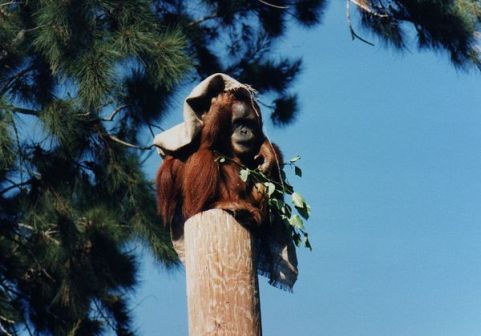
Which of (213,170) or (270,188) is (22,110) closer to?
(213,170)

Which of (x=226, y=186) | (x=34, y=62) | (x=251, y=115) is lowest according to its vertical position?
(x=226, y=186)

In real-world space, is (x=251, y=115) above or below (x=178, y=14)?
below

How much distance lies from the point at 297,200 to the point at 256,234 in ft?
0.72

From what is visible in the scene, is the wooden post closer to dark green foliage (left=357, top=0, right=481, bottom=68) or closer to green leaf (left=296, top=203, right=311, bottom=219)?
green leaf (left=296, top=203, right=311, bottom=219)

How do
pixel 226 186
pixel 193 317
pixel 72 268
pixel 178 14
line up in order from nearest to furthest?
pixel 193 317 < pixel 226 186 < pixel 72 268 < pixel 178 14

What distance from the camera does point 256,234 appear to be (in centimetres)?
280

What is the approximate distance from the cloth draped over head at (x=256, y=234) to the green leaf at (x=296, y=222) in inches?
1.9

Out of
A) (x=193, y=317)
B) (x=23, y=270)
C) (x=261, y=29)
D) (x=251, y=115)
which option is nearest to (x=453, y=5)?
(x=261, y=29)

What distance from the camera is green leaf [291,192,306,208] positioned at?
294 centimetres

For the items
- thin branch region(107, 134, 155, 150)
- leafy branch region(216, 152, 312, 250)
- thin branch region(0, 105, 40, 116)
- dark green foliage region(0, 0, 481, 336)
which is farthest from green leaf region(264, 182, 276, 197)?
thin branch region(0, 105, 40, 116)

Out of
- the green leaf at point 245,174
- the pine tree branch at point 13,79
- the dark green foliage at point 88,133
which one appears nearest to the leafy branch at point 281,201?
the green leaf at point 245,174

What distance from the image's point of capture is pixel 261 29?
761 cm

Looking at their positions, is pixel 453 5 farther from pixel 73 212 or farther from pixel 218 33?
pixel 73 212

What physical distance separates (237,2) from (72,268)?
2.44m
